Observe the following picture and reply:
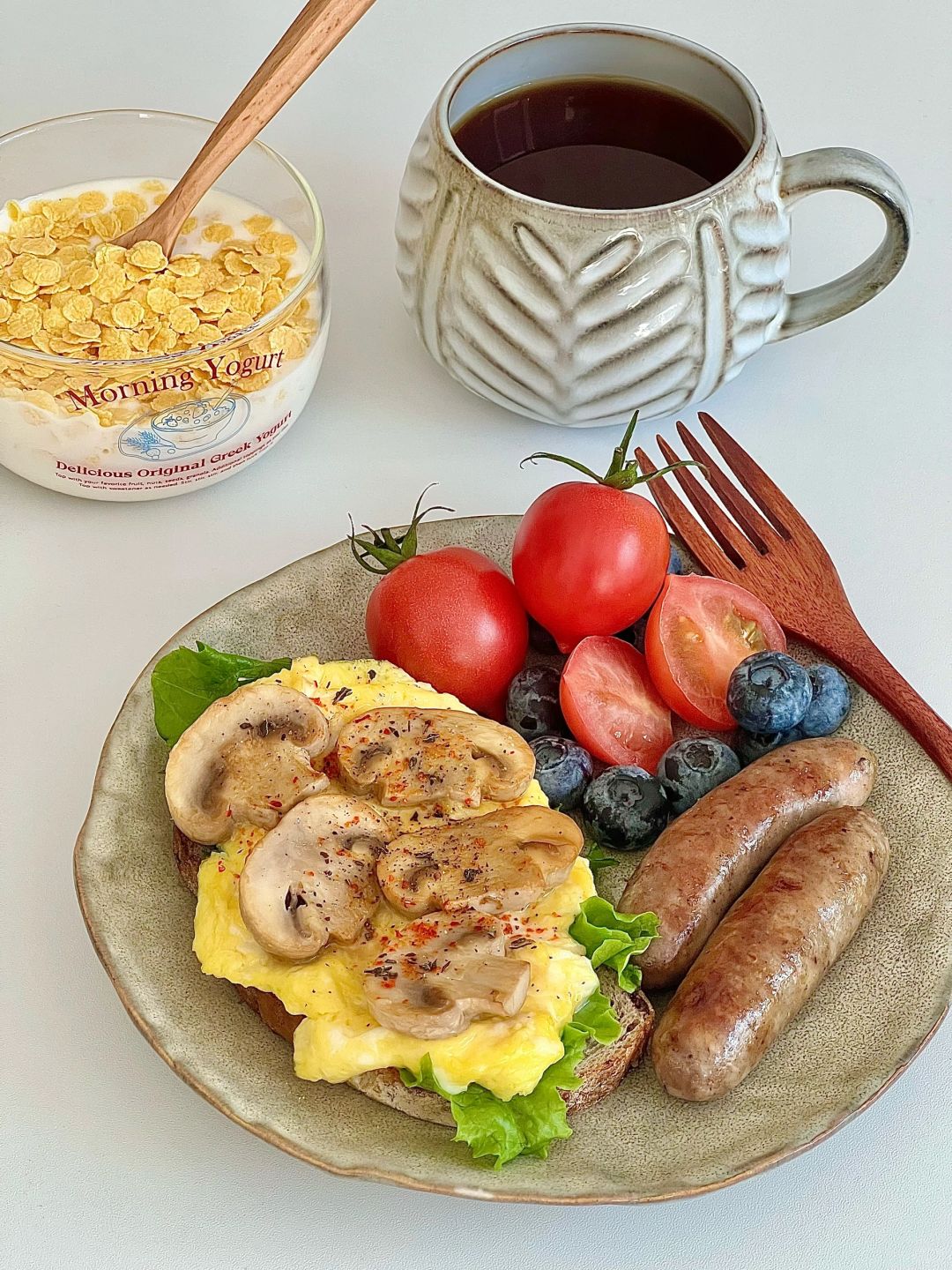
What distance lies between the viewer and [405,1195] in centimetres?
206

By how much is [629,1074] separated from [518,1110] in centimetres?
23

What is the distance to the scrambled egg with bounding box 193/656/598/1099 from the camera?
1.89m

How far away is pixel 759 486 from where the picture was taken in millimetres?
2902

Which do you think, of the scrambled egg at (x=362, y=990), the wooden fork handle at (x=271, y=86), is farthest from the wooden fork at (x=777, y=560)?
the wooden fork handle at (x=271, y=86)

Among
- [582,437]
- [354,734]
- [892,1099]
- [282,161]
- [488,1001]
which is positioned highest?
[282,161]

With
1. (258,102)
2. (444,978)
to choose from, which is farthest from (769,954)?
(258,102)

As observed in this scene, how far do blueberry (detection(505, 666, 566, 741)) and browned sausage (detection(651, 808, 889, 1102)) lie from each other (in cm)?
46

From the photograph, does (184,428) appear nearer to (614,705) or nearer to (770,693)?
(614,705)

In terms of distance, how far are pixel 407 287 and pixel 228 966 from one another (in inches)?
61.9

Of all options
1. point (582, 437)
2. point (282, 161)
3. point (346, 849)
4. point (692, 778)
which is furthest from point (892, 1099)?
point (282, 161)

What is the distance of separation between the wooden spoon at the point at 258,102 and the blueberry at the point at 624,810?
1.47 m

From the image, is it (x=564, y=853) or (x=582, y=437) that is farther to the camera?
(x=582, y=437)

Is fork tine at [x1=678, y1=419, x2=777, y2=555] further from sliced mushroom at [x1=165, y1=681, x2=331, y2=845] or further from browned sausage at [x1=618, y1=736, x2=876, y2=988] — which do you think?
sliced mushroom at [x1=165, y1=681, x2=331, y2=845]

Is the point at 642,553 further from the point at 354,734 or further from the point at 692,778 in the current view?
the point at 354,734
